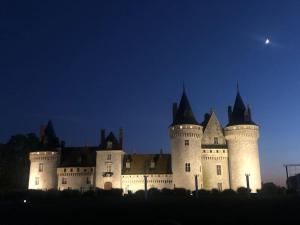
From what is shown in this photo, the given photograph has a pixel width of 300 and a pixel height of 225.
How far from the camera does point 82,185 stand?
5928 centimetres

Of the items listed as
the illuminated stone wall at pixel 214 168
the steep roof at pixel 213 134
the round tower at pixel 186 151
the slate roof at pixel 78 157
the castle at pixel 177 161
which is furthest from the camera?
the slate roof at pixel 78 157

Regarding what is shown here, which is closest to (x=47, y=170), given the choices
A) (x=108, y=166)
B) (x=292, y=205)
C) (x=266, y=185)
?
(x=108, y=166)

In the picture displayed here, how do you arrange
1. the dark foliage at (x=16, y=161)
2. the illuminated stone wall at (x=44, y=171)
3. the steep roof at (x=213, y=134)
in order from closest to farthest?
the steep roof at (x=213, y=134), the illuminated stone wall at (x=44, y=171), the dark foliage at (x=16, y=161)

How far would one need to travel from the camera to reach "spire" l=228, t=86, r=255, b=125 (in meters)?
58.4

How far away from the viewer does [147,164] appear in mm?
59406

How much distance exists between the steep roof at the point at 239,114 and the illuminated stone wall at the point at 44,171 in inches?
1037

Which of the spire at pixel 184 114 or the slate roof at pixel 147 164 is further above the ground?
the spire at pixel 184 114

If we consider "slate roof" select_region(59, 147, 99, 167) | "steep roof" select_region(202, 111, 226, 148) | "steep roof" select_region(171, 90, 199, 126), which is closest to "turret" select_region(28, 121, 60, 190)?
"slate roof" select_region(59, 147, 99, 167)

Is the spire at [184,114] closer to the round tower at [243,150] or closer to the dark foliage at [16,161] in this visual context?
the round tower at [243,150]

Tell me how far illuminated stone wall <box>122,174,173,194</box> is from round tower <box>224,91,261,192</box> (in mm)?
8876

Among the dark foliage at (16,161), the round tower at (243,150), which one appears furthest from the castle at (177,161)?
the dark foliage at (16,161)

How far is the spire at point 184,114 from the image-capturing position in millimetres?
56925

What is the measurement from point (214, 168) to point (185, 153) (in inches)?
207

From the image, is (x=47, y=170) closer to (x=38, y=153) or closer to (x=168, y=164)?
(x=38, y=153)
